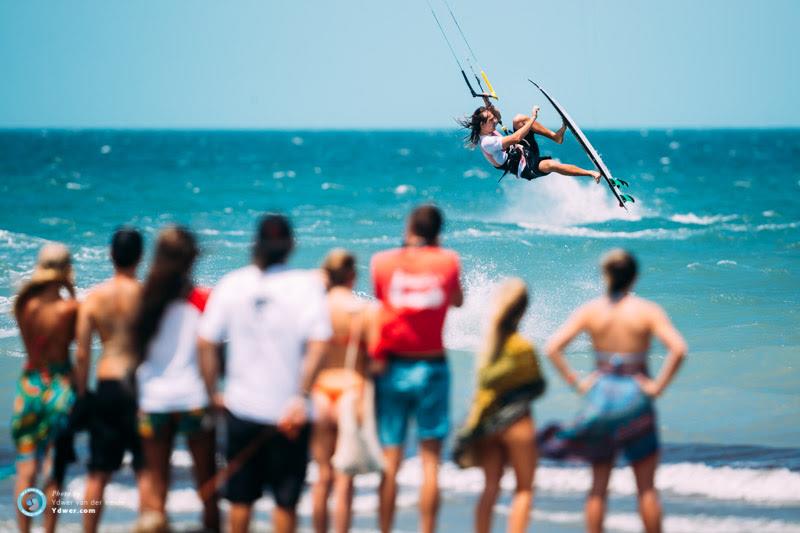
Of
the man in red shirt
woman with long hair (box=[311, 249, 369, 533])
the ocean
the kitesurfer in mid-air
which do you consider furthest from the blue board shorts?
the kitesurfer in mid-air

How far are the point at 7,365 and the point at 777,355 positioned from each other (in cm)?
771

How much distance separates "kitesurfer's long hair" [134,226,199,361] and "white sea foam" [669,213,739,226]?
26.5 metres

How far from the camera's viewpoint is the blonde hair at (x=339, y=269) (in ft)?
17.0

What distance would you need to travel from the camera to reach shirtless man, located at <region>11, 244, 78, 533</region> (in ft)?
17.4

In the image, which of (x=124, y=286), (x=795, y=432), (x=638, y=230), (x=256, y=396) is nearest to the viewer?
(x=256, y=396)

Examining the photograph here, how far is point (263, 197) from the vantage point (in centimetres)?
3872

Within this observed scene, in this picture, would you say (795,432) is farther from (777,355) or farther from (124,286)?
(124,286)

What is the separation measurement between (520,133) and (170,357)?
520 centimetres

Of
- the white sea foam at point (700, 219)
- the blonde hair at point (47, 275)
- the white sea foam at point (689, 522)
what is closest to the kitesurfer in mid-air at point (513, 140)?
the white sea foam at point (689, 522)

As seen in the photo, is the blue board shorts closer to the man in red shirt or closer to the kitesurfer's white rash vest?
the man in red shirt

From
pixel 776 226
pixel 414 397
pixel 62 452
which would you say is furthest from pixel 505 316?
pixel 776 226

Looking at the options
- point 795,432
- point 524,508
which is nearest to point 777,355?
point 795,432

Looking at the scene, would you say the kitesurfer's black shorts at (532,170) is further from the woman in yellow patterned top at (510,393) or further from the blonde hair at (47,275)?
the blonde hair at (47,275)

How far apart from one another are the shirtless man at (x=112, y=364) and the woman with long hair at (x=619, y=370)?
186 centimetres
